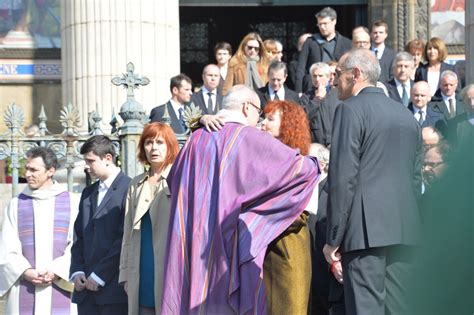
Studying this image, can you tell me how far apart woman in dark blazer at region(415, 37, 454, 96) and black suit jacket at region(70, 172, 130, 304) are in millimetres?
5903

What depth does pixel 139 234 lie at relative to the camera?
23.3ft

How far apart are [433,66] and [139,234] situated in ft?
21.6

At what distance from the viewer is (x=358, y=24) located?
1889 centimetres

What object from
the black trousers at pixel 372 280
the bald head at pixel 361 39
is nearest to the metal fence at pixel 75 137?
the bald head at pixel 361 39

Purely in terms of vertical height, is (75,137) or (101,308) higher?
(75,137)

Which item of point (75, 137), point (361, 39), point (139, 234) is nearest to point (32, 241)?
point (139, 234)

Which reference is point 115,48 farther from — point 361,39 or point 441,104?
point 441,104

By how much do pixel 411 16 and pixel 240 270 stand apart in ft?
41.1

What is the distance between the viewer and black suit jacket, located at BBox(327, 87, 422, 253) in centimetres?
607

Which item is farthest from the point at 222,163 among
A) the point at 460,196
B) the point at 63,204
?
the point at 460,196

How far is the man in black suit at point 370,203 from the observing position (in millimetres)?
6070

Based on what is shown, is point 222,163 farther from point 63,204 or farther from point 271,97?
point 271,97

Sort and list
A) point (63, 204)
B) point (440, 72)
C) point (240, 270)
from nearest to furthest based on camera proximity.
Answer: point (240, 270)
point (63, 204)
point (440, 72)

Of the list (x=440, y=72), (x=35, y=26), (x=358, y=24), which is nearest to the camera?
(x=440, y=72)
